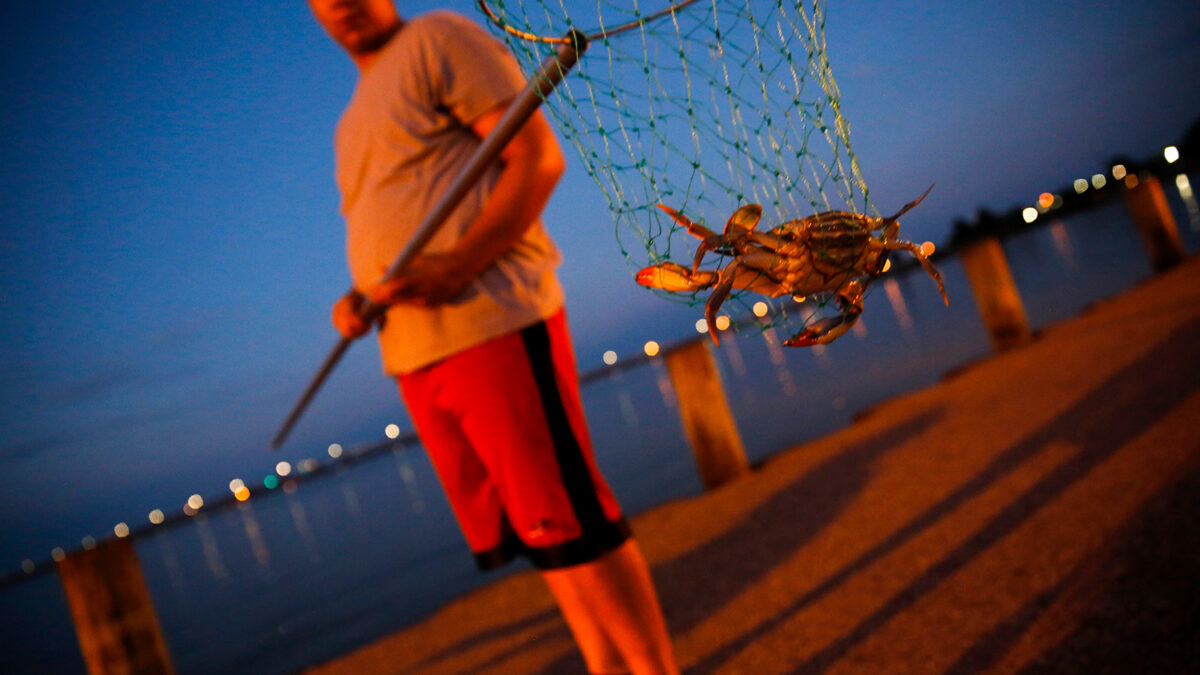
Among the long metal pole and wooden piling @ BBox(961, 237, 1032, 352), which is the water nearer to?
wooden piling @ BBox(961, 237, 1032, 352)

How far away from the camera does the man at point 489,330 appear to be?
1.43 meters

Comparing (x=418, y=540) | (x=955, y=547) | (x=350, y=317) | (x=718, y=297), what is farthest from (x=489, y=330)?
(x=418, y=540)

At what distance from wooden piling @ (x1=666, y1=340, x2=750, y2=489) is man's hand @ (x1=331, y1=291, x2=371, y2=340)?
9.02 ft

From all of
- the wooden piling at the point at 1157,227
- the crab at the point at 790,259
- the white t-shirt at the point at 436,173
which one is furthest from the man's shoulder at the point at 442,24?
the wooden piling at the point at 1157,227

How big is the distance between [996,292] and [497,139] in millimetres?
5415

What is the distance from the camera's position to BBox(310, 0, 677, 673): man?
56.1 inches

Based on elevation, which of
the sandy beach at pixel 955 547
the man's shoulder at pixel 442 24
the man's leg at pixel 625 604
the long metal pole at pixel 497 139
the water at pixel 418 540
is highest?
the man's shoulder at pixel 442 24

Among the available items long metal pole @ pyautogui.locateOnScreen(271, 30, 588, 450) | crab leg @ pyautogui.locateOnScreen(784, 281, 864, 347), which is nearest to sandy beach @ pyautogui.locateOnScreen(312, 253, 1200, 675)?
crab leg @ pyautogui.locateOnScreen(784, 281, 864, 347)

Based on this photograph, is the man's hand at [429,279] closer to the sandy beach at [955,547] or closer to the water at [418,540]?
the sandy beach at [955,547]

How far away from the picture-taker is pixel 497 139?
1.11 m

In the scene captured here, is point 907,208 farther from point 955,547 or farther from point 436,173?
point 955,547

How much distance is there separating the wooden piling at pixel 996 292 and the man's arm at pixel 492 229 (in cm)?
492

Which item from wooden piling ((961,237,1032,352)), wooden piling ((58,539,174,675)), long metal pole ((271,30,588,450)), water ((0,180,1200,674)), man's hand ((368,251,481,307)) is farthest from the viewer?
water ((0,180,1200,674))

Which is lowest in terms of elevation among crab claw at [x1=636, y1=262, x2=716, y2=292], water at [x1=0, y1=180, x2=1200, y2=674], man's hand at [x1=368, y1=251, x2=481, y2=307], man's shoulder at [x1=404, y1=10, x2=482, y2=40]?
water at [x1=0, y1=180, x2=1200, y2=674]
